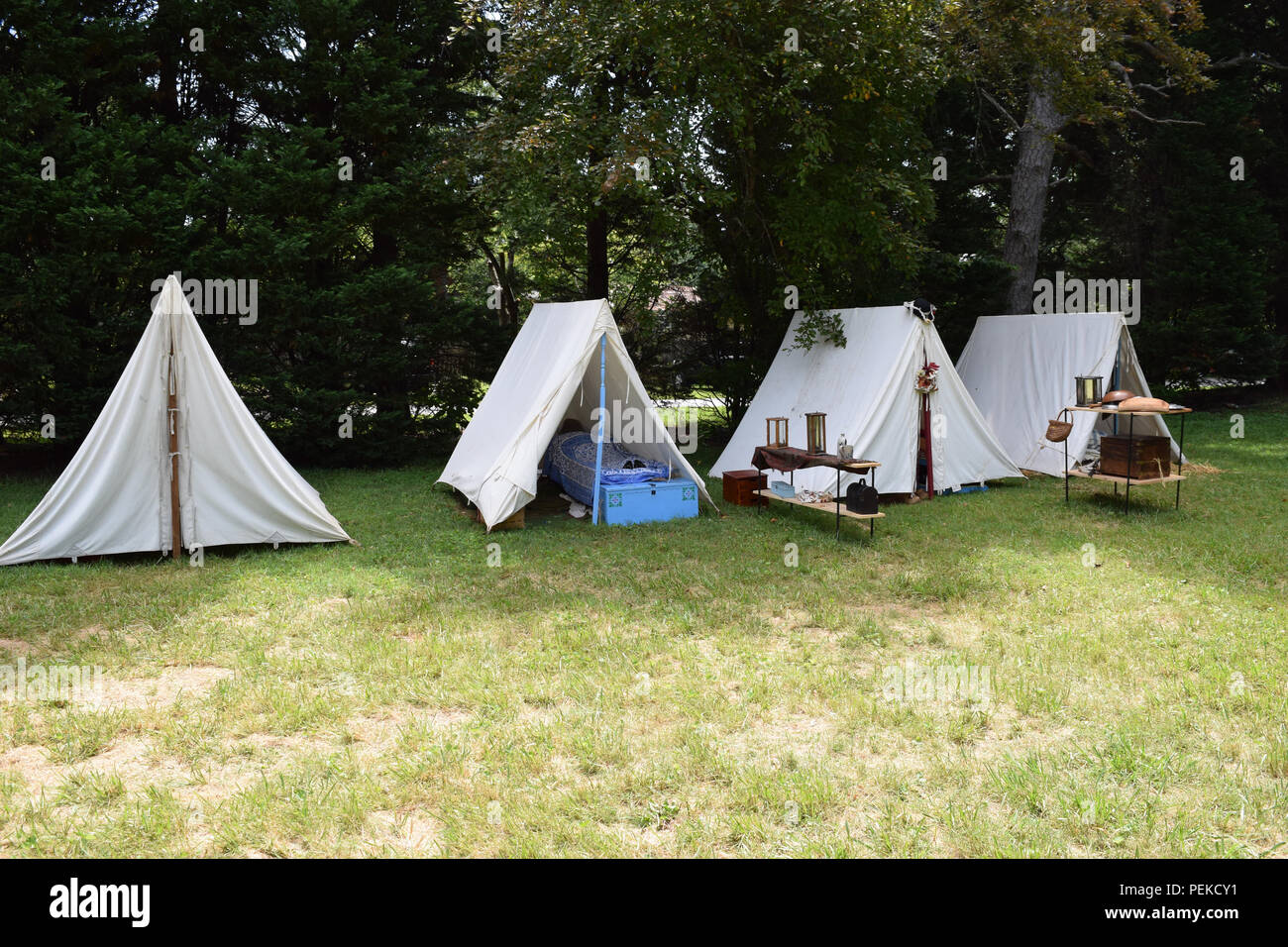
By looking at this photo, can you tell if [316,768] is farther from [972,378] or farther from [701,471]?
[972,378]

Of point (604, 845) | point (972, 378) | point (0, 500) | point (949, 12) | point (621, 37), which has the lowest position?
point (604, 845)

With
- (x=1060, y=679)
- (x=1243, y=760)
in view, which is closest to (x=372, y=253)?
(x=1060, y=679)

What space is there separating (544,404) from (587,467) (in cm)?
113

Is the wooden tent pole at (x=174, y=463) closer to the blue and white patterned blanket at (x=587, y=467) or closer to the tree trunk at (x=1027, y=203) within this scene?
the blue and white patterned blanket at (x=587, y=467)

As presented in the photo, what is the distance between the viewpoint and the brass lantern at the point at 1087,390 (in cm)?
920

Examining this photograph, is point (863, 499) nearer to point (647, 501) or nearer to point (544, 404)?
point (647, 501)

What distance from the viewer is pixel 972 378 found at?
514 inches

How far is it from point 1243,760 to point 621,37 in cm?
1008

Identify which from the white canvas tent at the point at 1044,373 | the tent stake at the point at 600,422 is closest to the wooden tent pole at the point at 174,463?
the tent stake at the point at 600,422

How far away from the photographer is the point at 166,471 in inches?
301

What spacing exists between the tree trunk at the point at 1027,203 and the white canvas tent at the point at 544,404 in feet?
28.3

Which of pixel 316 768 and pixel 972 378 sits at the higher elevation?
pixel 972 378

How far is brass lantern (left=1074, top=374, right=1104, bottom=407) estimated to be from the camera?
9195mm

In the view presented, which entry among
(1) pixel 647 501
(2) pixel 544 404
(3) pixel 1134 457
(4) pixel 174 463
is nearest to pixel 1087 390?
(3) pixel 1134 457
